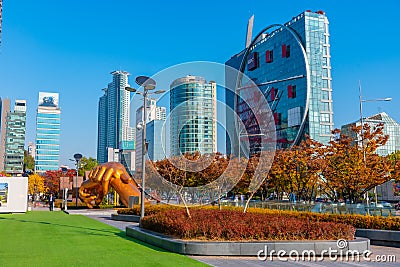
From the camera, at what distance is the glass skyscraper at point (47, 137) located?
15025cm

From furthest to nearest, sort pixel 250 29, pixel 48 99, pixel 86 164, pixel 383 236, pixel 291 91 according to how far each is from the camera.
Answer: pixel 48 99, pixel 250 29, pixel 291 91, pixel 86 164, pixel 383 236

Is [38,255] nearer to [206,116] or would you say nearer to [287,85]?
[206,116]

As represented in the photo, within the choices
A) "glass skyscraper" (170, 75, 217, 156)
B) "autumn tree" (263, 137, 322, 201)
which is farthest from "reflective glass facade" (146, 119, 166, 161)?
"autumn tree" (263, 137, 322, 201)

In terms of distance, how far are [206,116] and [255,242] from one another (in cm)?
1086

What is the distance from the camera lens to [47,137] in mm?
152625

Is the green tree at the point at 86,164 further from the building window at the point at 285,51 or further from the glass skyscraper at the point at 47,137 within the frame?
the glass skyscraper at the point at 47,137

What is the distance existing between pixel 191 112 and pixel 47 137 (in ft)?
472

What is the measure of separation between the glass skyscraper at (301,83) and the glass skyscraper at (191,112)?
134ft

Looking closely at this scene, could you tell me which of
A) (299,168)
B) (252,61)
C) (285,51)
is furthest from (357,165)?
(252,61)

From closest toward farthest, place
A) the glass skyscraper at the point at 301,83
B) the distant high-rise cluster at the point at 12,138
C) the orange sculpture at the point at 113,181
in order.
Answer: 1. the orange sculpture at the point at 113,181
2. the glass skyscraper at the point at 301,83
3. the distant high-rise cluster at the point at 12,138

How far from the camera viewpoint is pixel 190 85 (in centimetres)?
1722

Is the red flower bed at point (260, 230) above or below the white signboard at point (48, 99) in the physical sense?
below

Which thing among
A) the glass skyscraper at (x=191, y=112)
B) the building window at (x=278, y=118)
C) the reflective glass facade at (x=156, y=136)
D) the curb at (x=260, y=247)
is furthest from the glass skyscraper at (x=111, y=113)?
the curb at (x=260, y=247)

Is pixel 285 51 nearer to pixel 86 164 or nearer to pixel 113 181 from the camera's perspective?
pixel 86 164
